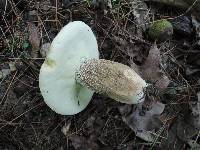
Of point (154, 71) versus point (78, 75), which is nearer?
→ point (78, 75)

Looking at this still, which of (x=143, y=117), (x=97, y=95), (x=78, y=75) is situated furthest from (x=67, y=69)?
(x=143, y=117)

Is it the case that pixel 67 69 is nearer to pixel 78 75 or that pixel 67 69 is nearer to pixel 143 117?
pixel 78 75

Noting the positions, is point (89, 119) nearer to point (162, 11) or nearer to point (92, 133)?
point (92, 133)

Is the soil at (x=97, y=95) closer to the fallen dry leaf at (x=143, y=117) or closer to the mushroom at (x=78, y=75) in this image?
the fallen dry leaf at (x=143, y=117)

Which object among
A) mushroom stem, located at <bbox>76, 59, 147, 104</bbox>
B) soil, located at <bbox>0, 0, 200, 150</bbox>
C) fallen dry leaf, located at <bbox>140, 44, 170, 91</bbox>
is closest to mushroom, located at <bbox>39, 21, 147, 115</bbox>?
mushroom stem, located at <bbox>76, 59, 147, 104</bbox>

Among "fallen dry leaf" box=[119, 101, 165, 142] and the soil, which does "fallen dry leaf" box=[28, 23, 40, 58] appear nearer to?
the soil

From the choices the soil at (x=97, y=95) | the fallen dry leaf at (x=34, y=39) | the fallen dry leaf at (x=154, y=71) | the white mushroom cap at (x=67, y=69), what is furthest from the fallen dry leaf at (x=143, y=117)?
the fallen dry leaf at (x=34, y=39)
